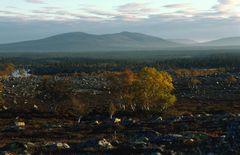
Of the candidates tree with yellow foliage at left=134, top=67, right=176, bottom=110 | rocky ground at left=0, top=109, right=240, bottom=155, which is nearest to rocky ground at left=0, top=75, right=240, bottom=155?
rocky ground at left=0, top=109, right=240, bottom=155

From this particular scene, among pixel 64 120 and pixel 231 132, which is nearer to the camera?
pixel 231 132

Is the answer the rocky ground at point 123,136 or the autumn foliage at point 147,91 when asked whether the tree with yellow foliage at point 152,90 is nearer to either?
the autumn foliage at point 147,91

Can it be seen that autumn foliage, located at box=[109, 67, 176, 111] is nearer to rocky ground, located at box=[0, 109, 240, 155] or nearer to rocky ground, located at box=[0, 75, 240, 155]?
rocky ground, located at box=[0, 75, 240, 155]

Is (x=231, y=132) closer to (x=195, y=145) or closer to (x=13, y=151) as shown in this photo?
(x=195, y=145)

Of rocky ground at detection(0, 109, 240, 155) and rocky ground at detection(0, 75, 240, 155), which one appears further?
rocky ground at detection(0, 75, 240, 155)

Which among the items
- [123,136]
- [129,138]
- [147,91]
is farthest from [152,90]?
[129,138]

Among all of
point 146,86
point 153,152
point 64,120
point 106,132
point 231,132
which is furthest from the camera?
point 146,86

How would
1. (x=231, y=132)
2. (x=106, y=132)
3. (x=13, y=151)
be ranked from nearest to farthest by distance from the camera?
1. (x=13, y=151)
2. (x=231, y=132)
3. (x=106, y=132)

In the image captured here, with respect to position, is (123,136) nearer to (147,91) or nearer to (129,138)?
(129,138)

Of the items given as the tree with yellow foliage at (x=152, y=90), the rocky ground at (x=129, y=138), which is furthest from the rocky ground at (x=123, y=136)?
the tree with yellow foliage at (x=152, y=90)

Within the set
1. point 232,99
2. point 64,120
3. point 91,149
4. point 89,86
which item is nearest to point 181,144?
point 91,149

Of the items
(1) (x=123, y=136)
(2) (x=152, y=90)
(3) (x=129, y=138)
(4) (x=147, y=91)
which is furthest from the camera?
(4) (x=147, y=91)
